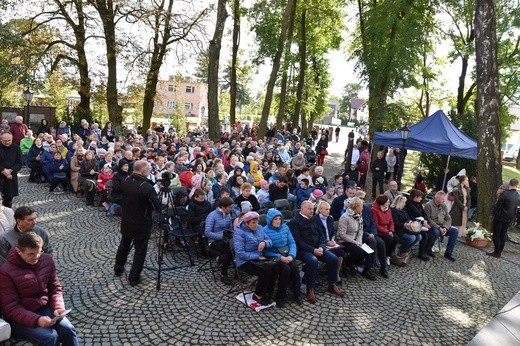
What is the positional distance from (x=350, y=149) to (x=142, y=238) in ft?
40.4

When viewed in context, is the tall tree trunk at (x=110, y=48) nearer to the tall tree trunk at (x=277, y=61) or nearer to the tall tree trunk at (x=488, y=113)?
the tall tree trunk at (x=277, y=61)

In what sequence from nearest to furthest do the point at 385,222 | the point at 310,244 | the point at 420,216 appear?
the point at 310,244
the point at 385,222
the point at 420,216

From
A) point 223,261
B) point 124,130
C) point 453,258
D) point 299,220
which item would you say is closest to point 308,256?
point 299,220

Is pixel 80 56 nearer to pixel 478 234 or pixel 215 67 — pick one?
pixel 215 67

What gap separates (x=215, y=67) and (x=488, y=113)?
406 inches

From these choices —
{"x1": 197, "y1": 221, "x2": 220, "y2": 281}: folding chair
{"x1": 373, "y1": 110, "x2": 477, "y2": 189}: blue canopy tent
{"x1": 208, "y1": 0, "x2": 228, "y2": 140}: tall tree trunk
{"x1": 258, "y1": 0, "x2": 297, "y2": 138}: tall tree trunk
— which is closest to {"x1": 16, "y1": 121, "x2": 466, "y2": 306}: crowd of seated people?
{"x1": 197, "y1": 221, "x2": 220, "y2": 281}: folding chair

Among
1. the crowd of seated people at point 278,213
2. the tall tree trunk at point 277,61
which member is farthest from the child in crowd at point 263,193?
the tall tree trunk at point 277,61

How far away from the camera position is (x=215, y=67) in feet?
53.0

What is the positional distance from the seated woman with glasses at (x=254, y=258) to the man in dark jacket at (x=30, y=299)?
2401 mm

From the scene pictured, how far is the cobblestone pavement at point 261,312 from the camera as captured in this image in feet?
15.1

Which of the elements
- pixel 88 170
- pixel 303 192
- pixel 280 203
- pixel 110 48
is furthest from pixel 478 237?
pixel 110 48

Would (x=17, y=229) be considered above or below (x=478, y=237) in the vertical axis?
above

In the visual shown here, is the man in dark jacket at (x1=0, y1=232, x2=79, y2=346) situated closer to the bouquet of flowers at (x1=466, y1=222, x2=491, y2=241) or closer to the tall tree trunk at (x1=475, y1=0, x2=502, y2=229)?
the bouquet of flowers at (x1=466, y1=222, x2=491, y2=241)

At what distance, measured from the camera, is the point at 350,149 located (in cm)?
1638
